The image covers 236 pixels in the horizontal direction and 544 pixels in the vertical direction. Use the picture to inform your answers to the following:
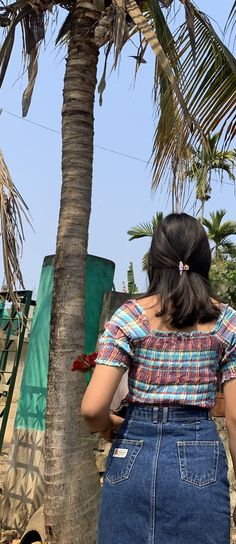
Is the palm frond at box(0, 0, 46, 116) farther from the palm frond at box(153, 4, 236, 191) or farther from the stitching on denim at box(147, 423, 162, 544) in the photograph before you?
the stitching on denim at box(147, 423, 162, 544)

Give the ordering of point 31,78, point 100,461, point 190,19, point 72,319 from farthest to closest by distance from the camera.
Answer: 1. point 100,461
2. point 31,78
3. point 190,19
4. point 72,319

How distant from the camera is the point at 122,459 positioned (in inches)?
88.5

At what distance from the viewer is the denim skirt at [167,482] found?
85.8 inches

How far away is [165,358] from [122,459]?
33 cm

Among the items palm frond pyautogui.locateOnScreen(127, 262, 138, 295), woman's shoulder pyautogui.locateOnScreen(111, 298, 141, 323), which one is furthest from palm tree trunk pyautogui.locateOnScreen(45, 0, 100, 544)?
palm frond pyautogui.locateOnScreen(127, 262, 138, 295)

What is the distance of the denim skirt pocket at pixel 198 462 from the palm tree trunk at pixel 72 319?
2.53 metres

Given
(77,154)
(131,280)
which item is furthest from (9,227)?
(131,280)

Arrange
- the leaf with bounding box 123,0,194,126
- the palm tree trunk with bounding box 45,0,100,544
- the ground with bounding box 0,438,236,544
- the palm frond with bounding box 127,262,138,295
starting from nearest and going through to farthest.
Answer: the palm tree trunk with bounding box 45,0,100,544 < the leaf with bounding box 123,0,194,126 < the ground with bounding box 0,438,236,544 < the palm frond with bounding box 127,262,138,295

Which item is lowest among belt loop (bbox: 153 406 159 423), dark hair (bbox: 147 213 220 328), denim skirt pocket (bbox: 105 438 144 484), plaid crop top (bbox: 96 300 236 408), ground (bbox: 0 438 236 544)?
ground (bbox: 0 438 236 544)

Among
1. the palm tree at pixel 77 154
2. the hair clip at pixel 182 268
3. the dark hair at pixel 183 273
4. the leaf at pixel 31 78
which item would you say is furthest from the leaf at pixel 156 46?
the hair clip at pixel 182 268

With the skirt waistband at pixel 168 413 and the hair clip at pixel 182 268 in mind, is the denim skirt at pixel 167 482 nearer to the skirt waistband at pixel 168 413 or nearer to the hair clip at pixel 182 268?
the skirt waistband at pixel 168 413

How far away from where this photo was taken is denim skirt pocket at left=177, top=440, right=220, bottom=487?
7.17ft

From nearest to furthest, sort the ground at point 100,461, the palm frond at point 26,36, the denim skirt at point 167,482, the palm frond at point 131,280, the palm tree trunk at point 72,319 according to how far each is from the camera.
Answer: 1. the denim skirt at point 167,482
2. the palm tree trunk at point 72,319
3. the palm frond at point 26,36
4. the ground at point 100,461
5. the palm frond at point 131,280

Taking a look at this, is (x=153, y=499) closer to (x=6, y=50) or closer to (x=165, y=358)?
(x=165, y=358)
